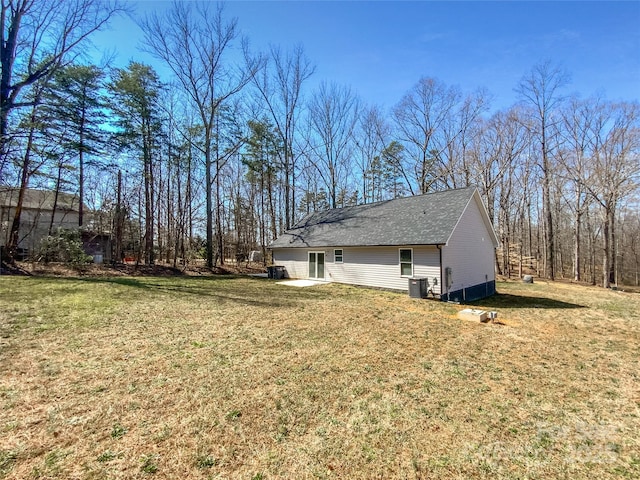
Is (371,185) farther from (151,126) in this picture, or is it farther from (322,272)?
(151,126)

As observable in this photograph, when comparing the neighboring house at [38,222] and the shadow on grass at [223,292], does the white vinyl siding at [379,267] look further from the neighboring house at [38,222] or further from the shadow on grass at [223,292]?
the neighboring house at [38,222]

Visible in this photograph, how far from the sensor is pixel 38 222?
15.7 metres

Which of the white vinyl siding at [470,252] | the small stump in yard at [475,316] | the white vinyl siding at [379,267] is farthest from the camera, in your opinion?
the white vinyl siding at [470,252]

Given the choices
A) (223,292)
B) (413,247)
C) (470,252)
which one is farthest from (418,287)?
(223,292)

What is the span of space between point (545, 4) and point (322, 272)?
41.9ft

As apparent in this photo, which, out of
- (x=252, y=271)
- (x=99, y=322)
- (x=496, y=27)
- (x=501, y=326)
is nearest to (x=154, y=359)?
(x=99, y=322)

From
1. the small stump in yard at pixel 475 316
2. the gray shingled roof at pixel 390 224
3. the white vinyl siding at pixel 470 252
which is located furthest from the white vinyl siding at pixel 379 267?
the small stump in yard at pixel 475 316

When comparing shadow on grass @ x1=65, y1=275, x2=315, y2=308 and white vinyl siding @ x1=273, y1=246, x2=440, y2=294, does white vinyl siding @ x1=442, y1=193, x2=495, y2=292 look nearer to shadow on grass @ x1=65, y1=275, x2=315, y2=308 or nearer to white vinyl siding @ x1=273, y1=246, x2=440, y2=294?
white vinyl siding @ x1=273, y1=246, x2=440, y2=294

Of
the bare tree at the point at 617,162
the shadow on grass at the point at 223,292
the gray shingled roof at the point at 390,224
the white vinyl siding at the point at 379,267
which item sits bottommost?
the shadow on grass at the point at 223,292

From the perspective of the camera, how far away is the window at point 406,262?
37.4 ft

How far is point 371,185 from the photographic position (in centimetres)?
2627

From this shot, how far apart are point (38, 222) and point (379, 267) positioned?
18221 mm

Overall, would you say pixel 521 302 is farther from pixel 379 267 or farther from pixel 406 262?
pixel 379 267

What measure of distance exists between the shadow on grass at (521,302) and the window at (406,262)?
2.53 m
